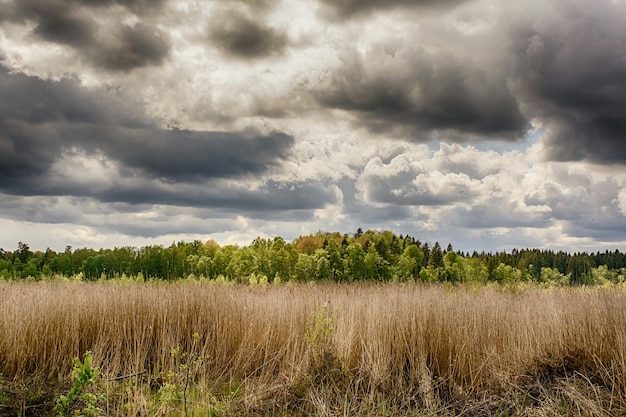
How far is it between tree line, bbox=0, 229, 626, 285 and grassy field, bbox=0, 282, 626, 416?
9.54 m

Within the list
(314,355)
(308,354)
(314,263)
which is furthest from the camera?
(314,263)

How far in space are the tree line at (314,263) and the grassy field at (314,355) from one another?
9543 millimetres

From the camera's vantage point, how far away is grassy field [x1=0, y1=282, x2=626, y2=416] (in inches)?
275

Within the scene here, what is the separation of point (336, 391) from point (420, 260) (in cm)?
3117

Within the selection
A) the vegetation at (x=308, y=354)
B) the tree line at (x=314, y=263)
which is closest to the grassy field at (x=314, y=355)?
the vegetation at (x=308, y=354)

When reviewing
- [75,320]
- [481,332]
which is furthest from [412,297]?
[75,320]

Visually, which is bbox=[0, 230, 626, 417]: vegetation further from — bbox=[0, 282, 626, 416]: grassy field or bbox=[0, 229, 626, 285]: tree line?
bbox=[0, 229, 626, 285]: tree line

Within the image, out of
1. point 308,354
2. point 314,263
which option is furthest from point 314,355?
point 314,263

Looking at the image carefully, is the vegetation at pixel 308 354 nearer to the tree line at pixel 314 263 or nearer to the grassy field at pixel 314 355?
the grassy field at pixel 314 355

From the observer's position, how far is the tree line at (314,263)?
32.6m

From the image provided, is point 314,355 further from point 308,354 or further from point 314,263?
point 314,263

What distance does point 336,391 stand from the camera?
7438 millimetres

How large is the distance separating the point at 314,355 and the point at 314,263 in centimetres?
2560

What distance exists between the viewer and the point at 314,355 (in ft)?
25.4
